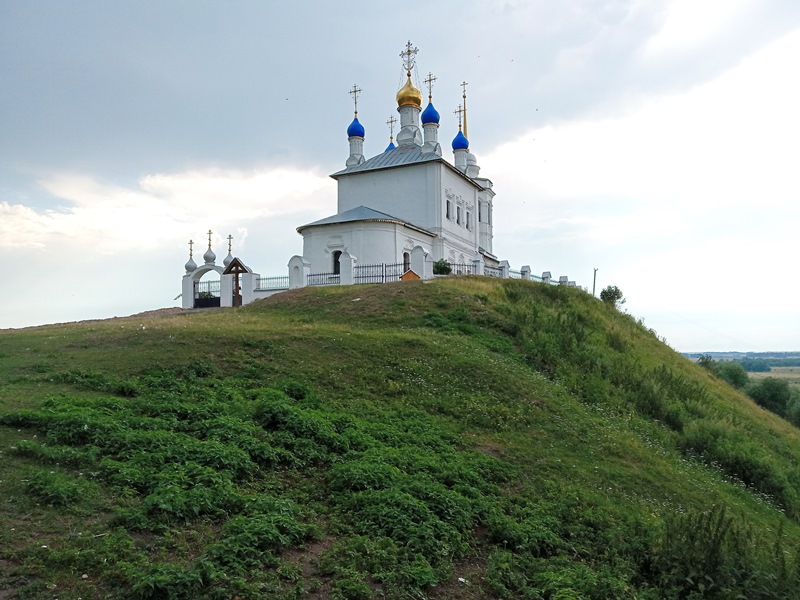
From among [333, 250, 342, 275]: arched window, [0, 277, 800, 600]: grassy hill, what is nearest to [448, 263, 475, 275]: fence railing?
[333, 250, 342, 275]: arched window

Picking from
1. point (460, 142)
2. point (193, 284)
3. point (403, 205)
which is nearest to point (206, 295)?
point (193, 284)

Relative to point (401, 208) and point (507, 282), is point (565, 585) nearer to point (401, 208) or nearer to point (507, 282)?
point (507, 282)

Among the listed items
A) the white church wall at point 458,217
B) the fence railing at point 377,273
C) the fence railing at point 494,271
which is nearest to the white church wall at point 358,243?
the fence railing at point 377,273

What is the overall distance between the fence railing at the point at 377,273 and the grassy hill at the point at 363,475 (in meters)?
10.8

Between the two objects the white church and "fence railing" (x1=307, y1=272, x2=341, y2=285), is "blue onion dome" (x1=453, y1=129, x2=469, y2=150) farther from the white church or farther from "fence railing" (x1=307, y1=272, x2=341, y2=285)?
"fence railing" (x1=307, y1=272, x2=341, y2=285)

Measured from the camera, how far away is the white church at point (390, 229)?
2447 centimetres

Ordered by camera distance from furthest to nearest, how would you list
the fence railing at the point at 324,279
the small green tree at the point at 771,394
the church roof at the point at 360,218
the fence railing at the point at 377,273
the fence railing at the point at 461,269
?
the small green tree at the point at 771,394 → the church roof at the point at 360,218 → the fence railing at the point at 461,269 → the fence railing at the point at 324,279 → the fence railing at the point at 377,273

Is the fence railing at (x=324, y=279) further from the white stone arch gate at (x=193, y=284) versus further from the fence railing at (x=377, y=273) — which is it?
the white stone arch gate at (x=193, y=284)

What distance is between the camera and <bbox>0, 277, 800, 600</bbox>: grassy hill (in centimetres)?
504

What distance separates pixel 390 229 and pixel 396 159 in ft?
19.2

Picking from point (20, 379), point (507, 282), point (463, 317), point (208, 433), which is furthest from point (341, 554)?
point (507, 282)

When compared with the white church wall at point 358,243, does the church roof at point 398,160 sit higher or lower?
higher

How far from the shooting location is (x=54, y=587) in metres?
4.35

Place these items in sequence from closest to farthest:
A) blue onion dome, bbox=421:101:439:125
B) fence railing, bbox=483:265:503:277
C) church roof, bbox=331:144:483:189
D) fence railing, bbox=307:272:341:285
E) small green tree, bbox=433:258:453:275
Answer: small green tree, bbox=433:258:453:275
fence railing, bbox=307:272:341:285
fence railing, bbox=483:265:503:277
church roof, bbox=331:144:483:189
blue onion dome, bbox=421:101:439:125
